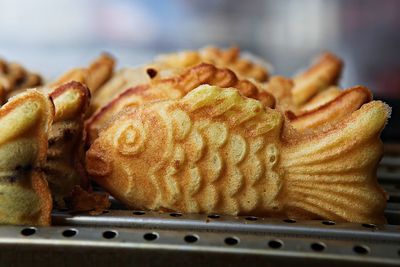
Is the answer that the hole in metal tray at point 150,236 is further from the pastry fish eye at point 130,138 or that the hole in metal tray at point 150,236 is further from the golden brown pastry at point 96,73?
the golden brown pastry at point 96,73

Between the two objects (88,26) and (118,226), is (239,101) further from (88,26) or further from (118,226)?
(88,26)

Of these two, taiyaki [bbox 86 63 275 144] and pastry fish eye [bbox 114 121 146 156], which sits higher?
taiyaki [bbox 86 63 275 144]

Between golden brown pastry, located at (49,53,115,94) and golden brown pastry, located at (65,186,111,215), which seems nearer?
golden brown pastry, located at (65,186,111,215)

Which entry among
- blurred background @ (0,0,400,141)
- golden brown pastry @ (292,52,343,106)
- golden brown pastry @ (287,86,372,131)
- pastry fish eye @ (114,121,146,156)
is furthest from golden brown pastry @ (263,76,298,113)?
blurred background @ (0,0,400,141)

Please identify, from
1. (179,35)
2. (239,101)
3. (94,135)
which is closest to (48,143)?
(94,135)

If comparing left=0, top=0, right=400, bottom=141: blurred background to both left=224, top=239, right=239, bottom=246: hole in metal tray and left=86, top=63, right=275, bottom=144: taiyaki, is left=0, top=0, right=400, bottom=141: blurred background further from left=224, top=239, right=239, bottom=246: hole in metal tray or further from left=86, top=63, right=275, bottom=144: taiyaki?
left=224, top=239, right=239, bottom=246: hole in metal tray

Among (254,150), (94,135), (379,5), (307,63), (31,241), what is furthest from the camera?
(307,63)

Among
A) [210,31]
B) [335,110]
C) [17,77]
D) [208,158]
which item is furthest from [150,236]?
[210,31]
